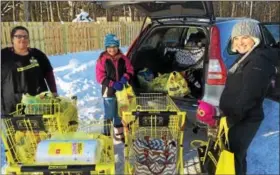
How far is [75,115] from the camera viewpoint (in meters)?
3.85

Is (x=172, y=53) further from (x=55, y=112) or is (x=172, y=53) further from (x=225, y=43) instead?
(x=55, y=112)

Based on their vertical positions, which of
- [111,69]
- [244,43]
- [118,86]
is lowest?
[118,86]

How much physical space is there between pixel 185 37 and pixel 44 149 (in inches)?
148

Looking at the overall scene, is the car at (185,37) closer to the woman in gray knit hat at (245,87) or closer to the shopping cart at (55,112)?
the woman in gray knit hat at (245,87)

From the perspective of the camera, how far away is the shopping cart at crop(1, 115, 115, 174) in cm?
225

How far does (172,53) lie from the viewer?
575 cm

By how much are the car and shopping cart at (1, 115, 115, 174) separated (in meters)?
1.67

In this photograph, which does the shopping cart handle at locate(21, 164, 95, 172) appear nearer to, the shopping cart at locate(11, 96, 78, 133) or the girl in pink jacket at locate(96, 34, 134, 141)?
the shopping cart at locate(11, 96, 78, 133)

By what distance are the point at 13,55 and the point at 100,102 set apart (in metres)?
3.42

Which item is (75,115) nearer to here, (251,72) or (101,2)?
(101,2)

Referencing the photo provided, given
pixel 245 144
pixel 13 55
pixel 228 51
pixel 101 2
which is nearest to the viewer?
pixel 245 144

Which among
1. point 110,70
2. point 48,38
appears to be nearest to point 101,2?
point 110,70

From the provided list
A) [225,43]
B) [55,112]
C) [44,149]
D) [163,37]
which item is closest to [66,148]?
[44,149]

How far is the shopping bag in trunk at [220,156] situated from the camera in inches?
104
